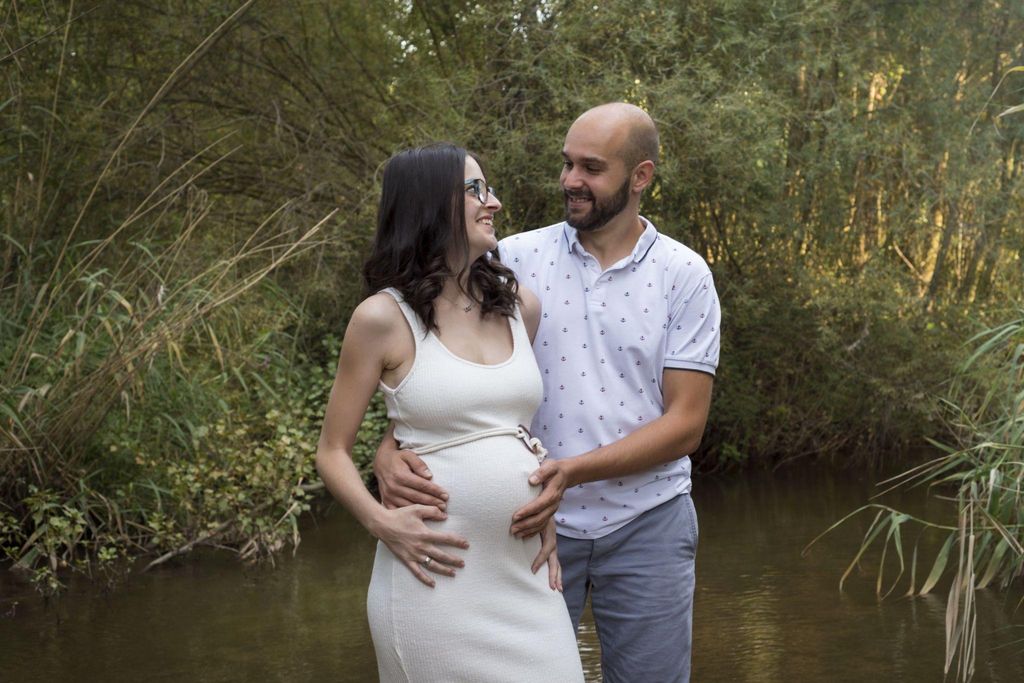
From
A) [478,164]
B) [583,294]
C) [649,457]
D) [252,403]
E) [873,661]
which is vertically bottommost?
[873,661]

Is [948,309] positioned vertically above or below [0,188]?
below

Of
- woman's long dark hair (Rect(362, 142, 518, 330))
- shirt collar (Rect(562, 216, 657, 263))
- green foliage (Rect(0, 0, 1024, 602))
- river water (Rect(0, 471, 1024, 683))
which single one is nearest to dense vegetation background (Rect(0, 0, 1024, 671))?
green foliage (Rect(0, 0, 1024, 602))

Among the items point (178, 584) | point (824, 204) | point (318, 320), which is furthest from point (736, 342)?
point (178, 584)

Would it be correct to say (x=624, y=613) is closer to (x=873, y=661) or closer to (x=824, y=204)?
(x=873, y=661)

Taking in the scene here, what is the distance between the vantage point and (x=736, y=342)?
337 inches

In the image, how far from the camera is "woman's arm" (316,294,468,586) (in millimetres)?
2395

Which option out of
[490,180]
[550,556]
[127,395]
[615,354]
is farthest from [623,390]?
[490,180]

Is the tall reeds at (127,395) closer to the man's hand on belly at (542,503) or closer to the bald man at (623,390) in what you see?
the bald man at (623,390)

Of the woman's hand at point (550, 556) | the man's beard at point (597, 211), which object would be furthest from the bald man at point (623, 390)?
the woman's hand at point (550, 556)

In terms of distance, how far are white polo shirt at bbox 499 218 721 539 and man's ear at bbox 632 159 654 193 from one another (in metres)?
0.12

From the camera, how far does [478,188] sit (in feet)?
8.39

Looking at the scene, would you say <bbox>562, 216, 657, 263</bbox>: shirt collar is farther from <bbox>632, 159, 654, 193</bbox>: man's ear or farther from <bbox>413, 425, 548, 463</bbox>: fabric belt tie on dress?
<bbox>413, 425, 548, 463</bbox>: fabric belt tie on dress

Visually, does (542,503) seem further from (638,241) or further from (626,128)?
(626,128)

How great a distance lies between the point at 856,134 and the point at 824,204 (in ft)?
2.07
